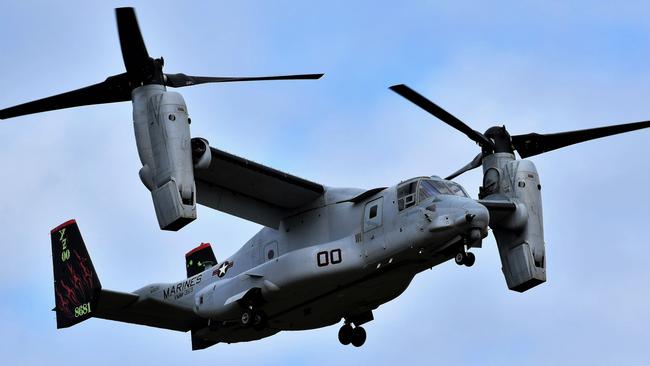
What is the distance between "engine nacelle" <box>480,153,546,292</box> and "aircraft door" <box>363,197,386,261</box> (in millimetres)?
4159

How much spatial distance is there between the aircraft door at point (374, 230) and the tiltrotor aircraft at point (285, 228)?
0.13 ft

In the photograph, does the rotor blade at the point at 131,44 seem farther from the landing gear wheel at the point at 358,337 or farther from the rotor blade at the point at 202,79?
the landing gear wheel at the point at 358,337

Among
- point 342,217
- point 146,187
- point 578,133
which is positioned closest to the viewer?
point 146,187

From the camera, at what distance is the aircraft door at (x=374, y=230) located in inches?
1505

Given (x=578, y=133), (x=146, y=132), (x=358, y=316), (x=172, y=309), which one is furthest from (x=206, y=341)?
(x=578, y=133)

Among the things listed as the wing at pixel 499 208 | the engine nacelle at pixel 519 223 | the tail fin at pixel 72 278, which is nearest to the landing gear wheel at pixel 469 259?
the wing at pixel 499 208

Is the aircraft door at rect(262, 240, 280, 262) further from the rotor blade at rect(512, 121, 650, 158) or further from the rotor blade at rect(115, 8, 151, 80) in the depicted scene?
the rotor blade at rect(512, 121, 650, 158)

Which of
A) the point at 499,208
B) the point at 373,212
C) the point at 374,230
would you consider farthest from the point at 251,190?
the point at 499,208

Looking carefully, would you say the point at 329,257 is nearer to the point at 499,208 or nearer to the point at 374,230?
the point at 374,230

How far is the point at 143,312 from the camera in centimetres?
4131

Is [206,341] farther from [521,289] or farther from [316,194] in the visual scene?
[521,289]

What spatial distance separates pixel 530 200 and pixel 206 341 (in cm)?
883

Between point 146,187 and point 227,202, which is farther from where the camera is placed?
point 227,202

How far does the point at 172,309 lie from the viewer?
136 ft
